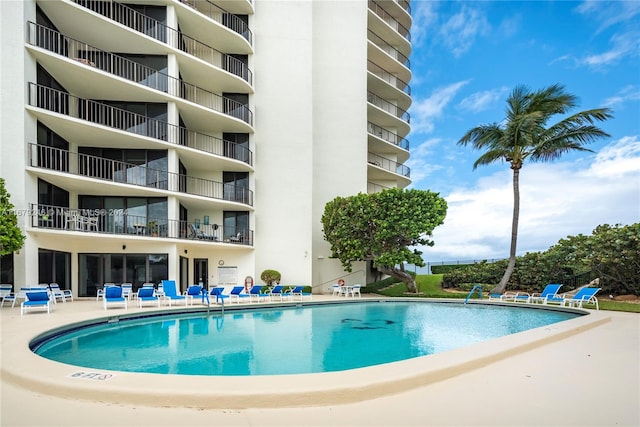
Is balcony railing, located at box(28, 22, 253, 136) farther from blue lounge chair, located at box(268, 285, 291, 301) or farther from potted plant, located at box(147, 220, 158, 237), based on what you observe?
blue lounge chair, located at box(268, 285, 291, 301)

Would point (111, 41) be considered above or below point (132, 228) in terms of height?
above

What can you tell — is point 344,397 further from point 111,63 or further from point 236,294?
point 111,63

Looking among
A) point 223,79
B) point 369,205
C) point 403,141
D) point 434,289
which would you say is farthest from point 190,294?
point 403,141

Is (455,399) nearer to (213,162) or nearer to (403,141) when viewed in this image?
(213,162)

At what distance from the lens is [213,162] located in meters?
21.2

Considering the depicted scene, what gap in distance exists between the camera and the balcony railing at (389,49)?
29.4 metres

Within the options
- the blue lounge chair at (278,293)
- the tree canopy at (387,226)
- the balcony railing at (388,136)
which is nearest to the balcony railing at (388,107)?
the balcony railing at (388,136)

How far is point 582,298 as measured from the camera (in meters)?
14.3

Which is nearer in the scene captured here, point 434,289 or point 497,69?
point 497,69

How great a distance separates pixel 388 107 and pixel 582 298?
20.4 m

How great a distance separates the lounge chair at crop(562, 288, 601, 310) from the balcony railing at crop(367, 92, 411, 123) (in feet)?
62.9

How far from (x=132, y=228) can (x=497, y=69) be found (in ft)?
62.9

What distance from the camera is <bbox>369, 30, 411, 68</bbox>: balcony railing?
2936 centimetres

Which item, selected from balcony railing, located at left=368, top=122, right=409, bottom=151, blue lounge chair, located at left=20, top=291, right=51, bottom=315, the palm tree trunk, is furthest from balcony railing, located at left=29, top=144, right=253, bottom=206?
the palm tree trunk
